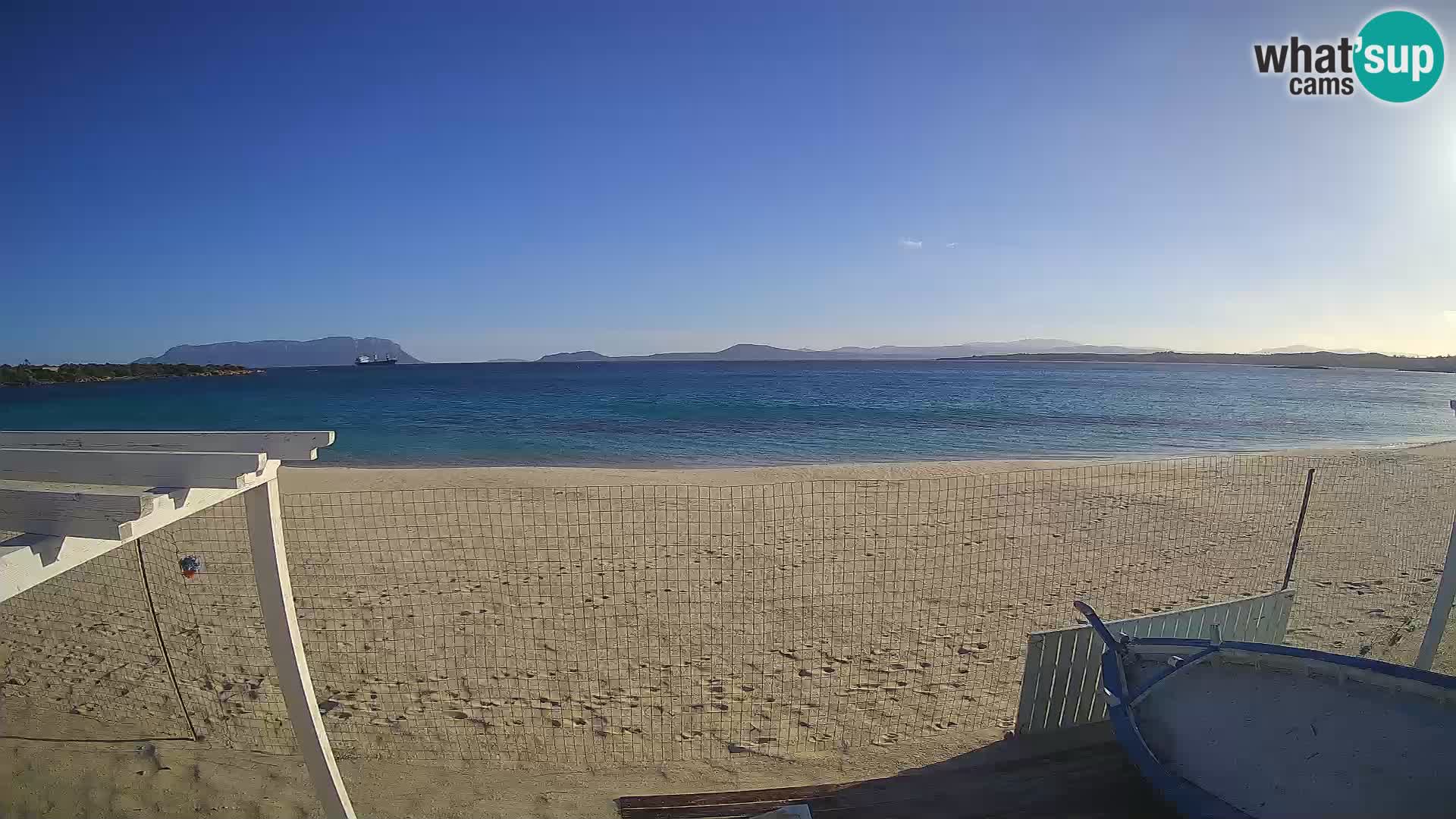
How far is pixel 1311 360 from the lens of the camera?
155 metres

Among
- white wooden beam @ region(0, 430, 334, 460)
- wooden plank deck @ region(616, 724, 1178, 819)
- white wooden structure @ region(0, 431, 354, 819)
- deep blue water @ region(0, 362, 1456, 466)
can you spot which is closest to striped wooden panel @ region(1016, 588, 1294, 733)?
wooden plank deck @ region(616, 724, 1178, 819)

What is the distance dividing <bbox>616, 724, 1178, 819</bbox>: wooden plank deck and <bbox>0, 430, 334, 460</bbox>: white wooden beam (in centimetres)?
277

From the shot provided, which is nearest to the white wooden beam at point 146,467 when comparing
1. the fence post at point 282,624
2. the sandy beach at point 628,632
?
the fence post at point 282,624

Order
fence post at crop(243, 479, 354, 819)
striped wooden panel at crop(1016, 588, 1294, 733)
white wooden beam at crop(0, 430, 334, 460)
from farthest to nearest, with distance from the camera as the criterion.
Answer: striped wooden panel at crop(1016, 588, 1294, 733) → fence post at crop(243, 479, 354, 819) → white wooden beam at crop(0, 430, 334, 460)

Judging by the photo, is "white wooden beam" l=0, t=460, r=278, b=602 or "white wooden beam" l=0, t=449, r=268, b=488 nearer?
"white wooden beam" l=0, t=460, r=278, b=602

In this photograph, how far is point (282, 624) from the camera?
2.92 metres

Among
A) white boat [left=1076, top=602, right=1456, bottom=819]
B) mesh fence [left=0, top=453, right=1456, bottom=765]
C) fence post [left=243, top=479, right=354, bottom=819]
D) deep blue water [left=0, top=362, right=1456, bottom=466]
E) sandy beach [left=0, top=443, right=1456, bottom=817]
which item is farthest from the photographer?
deep blue water [left=0, top=362, right=1456, bottom=466]

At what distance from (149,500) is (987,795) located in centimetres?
413

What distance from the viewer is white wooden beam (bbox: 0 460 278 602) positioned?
1.81m

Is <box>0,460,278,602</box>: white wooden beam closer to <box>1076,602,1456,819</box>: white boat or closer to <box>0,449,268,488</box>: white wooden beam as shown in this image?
<box>0,449,268,488</box>: white wooden beam

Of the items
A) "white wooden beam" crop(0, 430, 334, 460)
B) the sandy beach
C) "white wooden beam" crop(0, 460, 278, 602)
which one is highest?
"white wooden beam" crop(0, 430, 334, 460)

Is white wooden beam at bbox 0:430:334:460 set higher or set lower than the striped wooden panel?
higher

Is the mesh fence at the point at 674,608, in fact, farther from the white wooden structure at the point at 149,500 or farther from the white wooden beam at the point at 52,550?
the white wooden beam at the point at 52,550

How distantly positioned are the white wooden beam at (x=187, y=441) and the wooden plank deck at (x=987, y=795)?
277 centimetres
